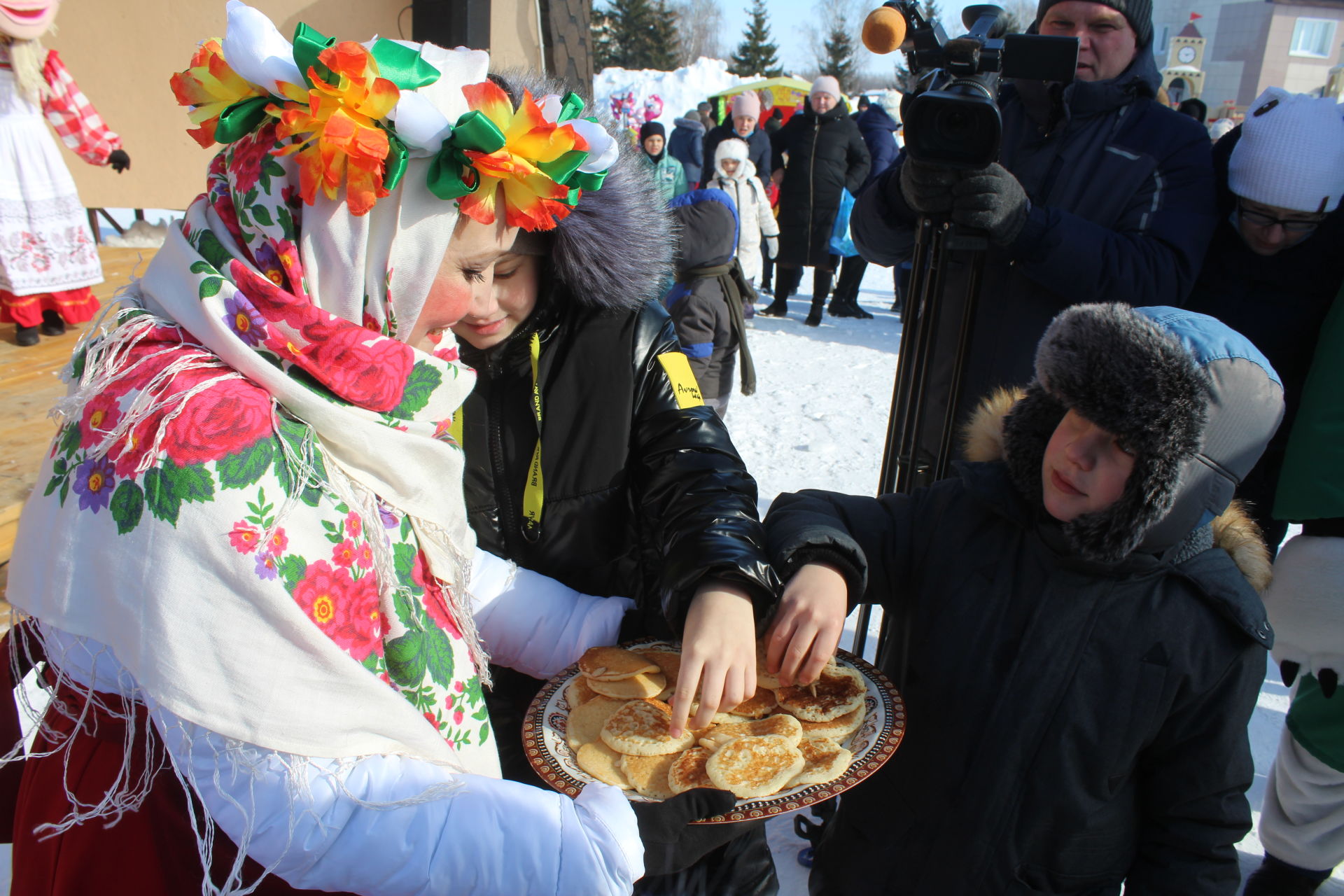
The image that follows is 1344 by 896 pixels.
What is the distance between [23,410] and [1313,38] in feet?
154

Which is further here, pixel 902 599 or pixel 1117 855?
pixel 902 599

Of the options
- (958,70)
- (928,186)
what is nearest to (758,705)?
(928,186)

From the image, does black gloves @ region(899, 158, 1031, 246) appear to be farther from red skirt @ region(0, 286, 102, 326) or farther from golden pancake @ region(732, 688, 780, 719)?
red skirt @ region(0, 286, 102, 326)

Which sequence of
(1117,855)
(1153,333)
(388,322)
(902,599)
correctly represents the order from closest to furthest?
(388,322)
(1153,333)
(1117,855)
(902,599)

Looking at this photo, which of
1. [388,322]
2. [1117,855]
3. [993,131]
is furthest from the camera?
[993,131]

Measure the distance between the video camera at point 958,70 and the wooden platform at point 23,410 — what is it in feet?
7.81

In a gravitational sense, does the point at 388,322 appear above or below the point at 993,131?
below

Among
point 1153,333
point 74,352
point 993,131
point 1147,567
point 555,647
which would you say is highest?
point 993,131

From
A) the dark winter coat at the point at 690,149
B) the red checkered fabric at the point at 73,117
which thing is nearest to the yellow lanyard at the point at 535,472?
the red checkered fabric at the point at 73,117

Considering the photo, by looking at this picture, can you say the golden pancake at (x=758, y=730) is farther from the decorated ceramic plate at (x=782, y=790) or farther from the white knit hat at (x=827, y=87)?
the white knit hat at (x=827, y=87)

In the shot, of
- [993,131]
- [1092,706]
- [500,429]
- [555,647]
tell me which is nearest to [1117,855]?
[1092,706]

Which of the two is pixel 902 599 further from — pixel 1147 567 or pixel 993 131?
pixel 993 131

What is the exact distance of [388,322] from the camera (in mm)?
1065

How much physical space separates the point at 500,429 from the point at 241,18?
673 mm
